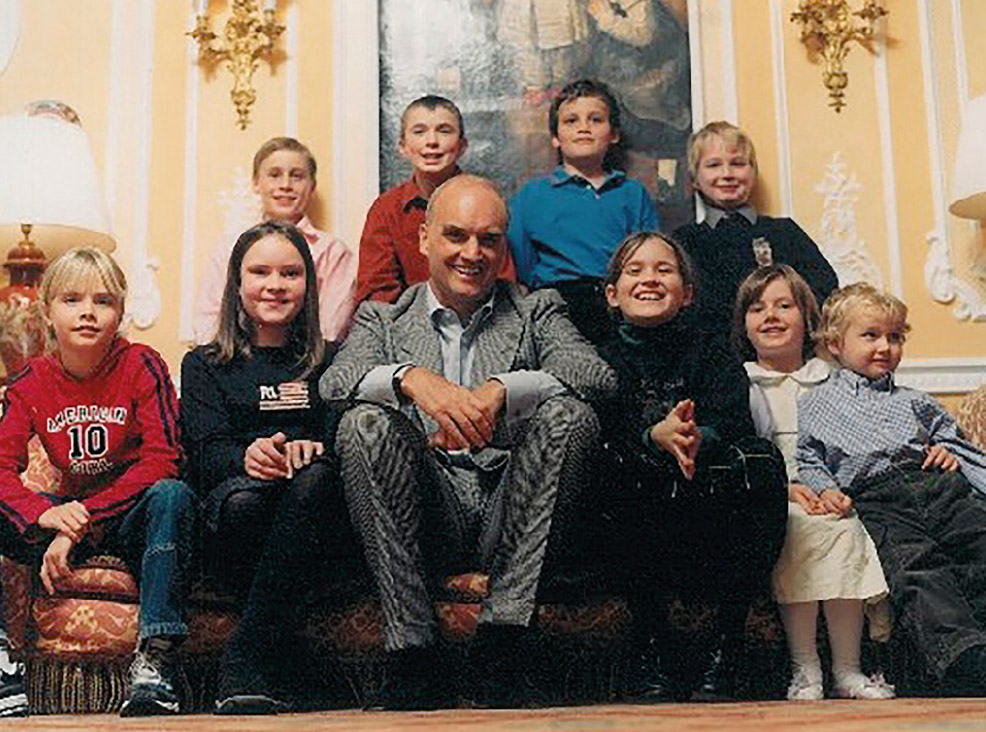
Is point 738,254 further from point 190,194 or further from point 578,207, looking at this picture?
point 190,194

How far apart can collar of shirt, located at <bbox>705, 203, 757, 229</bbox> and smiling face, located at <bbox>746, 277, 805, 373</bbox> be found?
1.94ft

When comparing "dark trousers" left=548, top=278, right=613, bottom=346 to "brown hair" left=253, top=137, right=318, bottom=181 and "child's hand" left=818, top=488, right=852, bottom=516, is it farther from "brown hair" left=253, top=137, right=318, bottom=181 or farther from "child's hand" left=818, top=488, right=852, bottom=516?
"brown hair" left=253, top=137, right=318, bottom=181

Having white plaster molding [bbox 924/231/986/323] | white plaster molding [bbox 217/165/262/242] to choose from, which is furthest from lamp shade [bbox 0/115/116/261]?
white plaster molding [bbox 924/231/986/323]

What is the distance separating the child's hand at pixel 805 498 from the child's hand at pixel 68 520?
142 cm

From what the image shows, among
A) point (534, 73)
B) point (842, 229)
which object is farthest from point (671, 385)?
point (534, 73)

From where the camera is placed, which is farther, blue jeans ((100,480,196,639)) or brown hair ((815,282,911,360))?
brown hair ((815,282,911,360))

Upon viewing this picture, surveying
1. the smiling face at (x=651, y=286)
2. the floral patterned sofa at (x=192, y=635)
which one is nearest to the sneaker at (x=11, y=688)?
the floral patterned sofa at (x=192, y=635)

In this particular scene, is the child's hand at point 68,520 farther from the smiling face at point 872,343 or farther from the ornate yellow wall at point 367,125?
the smiling face at point 872,343

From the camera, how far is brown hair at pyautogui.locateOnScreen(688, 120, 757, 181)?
371cm

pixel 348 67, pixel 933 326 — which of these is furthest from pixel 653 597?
pixel 348 67

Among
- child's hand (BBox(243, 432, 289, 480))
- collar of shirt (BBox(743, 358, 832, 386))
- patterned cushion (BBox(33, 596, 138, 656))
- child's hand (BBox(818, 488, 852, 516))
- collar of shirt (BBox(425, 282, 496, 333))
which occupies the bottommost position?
patterned cushion (BBox(33, 596, 138, 656))

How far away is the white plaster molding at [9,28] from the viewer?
13.5ft

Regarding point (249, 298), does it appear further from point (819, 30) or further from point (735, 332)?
point (819, 30)

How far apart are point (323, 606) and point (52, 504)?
58 centimetres
